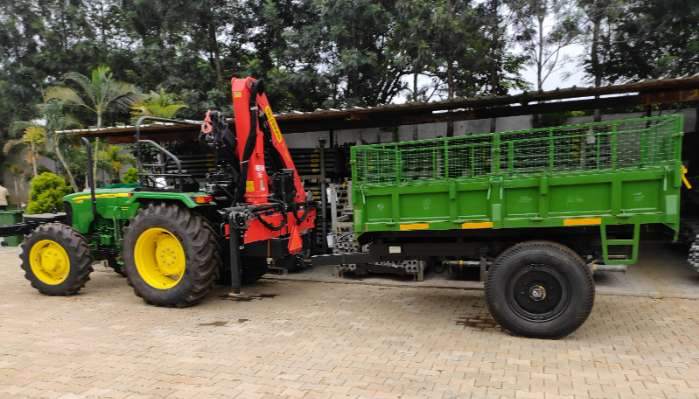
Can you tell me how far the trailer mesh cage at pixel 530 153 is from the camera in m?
4.33

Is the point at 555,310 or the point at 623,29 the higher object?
the point at 623,29

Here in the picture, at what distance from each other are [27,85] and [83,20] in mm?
4069

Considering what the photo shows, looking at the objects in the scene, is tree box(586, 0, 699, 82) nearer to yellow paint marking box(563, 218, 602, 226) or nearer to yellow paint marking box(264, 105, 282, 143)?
yellow paint marking box(563, 218, 602, 226)

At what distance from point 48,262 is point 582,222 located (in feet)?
23.5

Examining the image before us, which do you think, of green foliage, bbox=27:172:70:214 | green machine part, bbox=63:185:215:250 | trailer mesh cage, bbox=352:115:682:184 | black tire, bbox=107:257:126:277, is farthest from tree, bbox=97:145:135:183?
trailer mesh cage, bbox=352:115:682:184

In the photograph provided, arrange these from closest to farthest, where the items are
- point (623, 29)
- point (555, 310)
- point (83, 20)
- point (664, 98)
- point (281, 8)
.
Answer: point (555, 310) → point (664, 98) → point (623, 29) → point (281, 8) → point (83, 20)

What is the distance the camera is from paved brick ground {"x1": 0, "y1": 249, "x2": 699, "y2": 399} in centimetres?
360

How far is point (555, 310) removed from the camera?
4465mm

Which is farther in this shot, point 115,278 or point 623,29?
point 623,29

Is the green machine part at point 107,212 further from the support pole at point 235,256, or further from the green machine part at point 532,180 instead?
the green machine part at point 532,180

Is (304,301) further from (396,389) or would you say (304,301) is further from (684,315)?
(684,315)

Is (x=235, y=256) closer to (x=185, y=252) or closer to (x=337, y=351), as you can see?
(x=185, y=252)

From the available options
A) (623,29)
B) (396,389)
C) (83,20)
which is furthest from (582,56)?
(83,20)

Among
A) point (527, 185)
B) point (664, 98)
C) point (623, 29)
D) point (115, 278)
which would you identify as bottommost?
point (115, 278)
